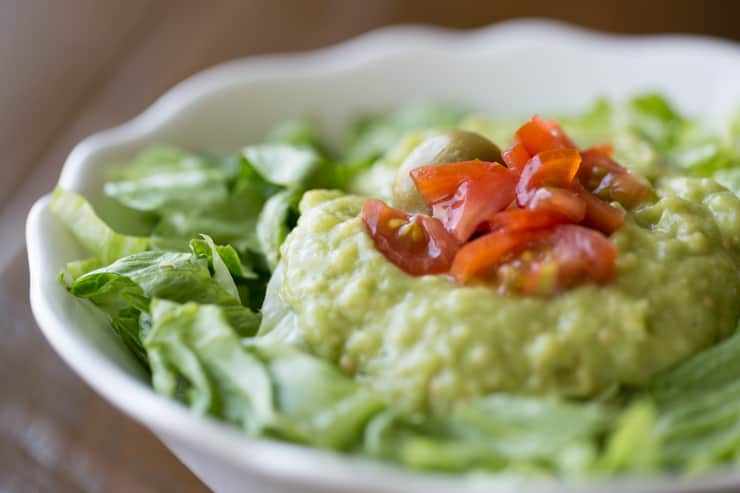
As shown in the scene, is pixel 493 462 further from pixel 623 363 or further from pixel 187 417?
pixel 187 417

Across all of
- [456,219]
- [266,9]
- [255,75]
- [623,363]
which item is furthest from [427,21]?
[623,363]

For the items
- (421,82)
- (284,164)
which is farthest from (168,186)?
(421,82)

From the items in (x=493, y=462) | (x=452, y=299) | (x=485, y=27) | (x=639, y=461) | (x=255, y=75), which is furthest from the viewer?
(x=485, y=27)

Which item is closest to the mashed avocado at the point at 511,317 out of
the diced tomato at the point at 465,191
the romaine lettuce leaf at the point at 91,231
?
the diced tomato at the point at 465,191

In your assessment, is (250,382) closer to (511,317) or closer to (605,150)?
(511,317)

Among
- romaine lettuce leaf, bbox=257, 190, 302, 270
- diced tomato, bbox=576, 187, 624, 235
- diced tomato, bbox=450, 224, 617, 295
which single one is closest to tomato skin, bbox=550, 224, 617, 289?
diced tomato, bbox=450, 224, 617, 295

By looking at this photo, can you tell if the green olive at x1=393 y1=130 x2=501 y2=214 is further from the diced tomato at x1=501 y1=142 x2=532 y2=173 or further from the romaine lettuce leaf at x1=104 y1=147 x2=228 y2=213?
the romaine lettuce leaf at x1=104 y1=147 x2=228 y2=213

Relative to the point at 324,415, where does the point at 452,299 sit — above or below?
above
